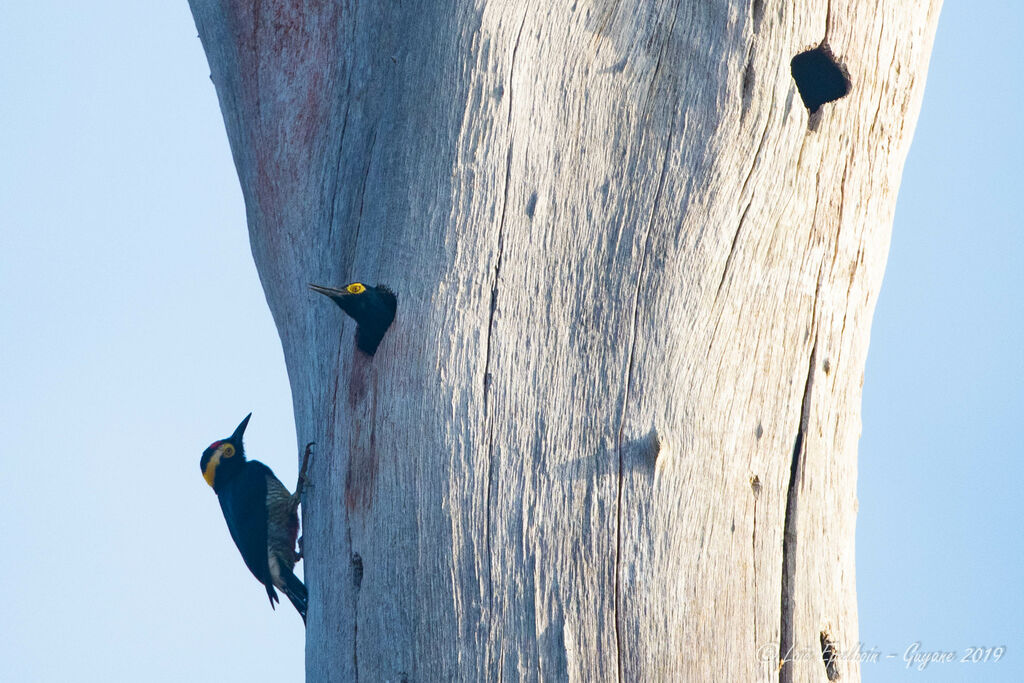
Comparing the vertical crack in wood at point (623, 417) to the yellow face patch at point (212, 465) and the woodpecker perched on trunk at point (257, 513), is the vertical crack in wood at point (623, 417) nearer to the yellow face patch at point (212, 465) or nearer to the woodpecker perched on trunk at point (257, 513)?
the woodpecker perched on trunk at point (257, 513)

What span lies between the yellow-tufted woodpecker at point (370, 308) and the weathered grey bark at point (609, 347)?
1.8 inches

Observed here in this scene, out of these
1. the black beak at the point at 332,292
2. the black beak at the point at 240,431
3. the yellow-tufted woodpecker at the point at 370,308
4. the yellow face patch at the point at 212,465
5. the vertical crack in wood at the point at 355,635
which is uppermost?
the black beak at the point at 332,292

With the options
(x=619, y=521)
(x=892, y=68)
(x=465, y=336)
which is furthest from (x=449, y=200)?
(x=892, y=68)

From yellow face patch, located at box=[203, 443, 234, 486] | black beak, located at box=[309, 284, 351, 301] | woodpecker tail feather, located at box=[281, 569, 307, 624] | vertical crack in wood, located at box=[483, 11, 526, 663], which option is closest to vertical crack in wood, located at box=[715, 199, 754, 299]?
vertical crack in wood, located at box=[483, 11, 526, 663]

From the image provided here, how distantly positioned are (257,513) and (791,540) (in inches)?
122

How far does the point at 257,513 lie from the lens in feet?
15.8

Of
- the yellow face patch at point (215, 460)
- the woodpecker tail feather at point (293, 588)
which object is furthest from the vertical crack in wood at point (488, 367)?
the yellow face patch at point (215, 460)

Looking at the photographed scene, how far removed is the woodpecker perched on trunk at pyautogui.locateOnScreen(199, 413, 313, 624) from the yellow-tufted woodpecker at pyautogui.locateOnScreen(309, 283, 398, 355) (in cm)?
223

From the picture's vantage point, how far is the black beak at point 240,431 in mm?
4895

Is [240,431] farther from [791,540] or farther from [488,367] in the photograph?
[791,540]

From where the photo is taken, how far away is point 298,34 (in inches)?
127

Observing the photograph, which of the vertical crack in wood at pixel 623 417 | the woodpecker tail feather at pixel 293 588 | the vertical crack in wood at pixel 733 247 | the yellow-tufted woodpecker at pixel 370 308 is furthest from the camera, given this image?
the woodpecker tail feather at pixel 293 588

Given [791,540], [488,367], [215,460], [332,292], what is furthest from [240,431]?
[791,540]

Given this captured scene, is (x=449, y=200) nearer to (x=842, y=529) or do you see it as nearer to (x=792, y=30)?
(x=792, y=30)
